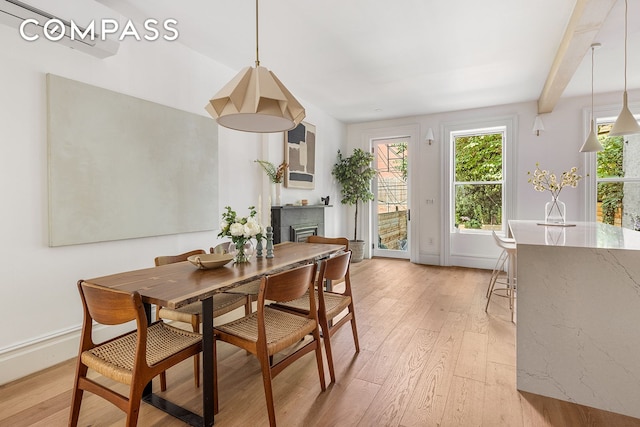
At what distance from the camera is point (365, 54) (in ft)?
11.0

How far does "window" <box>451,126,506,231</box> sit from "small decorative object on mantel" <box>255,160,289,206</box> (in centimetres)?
312

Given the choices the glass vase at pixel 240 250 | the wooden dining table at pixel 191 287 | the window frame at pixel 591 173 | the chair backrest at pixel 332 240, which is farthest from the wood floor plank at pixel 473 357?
the window frame at pixel 591 173

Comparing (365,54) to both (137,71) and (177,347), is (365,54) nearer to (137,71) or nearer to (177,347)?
(137,71)

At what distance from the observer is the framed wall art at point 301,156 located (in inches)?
179

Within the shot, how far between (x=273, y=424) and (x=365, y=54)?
331cm

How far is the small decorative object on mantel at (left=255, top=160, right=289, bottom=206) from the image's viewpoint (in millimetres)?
4158

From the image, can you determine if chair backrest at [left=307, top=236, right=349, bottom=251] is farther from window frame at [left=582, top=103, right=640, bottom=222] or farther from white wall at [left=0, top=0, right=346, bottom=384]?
window frame at [left=582, top=103, right=640, bottom=222]

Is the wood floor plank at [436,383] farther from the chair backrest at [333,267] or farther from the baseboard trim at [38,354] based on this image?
the baseboard trim at [38,354]

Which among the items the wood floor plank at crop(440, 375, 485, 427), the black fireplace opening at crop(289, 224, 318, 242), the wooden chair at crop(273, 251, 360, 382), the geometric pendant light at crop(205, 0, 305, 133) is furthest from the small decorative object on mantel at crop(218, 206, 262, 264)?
the black fireplace opening at crop(289, 224, 318, 242)

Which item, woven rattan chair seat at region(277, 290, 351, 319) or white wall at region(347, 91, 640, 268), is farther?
white wall at region(347, 91, 640, 268)

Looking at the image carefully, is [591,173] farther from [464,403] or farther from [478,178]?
[464,403]

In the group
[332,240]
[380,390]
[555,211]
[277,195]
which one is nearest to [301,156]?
[277,195]

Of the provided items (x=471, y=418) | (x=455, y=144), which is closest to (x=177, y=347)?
(x=471, y=418)

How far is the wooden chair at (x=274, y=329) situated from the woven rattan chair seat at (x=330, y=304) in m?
0.19
